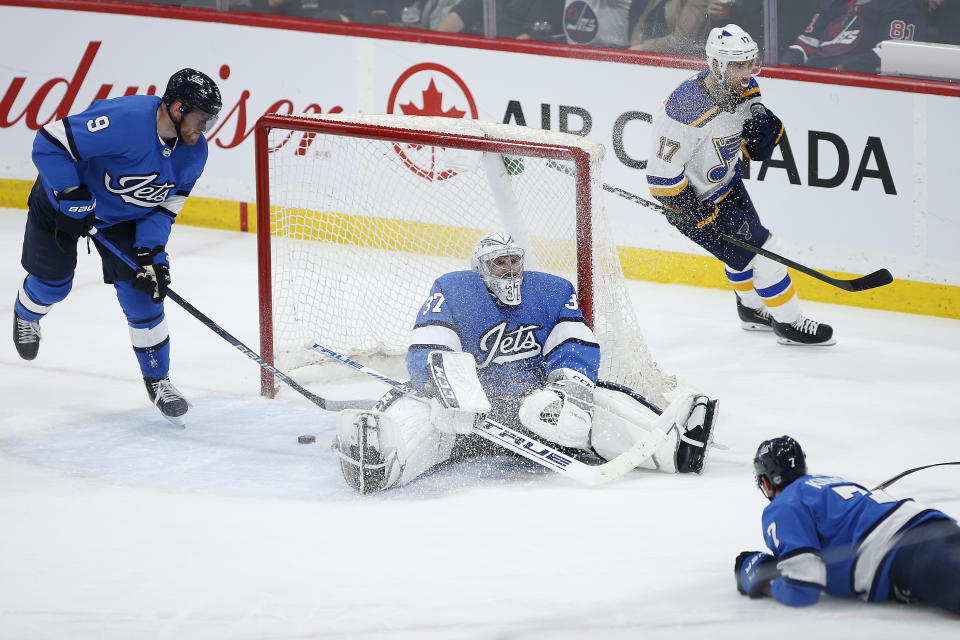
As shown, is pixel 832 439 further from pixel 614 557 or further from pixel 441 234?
pixel 441 234

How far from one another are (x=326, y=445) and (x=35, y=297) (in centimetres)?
111

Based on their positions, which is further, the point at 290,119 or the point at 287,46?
the point at 287,46

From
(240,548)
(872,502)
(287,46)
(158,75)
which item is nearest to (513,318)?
(240,548)

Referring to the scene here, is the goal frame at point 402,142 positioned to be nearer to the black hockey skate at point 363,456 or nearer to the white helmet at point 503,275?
the white helmet at point 503,275

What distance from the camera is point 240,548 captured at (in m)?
3.30

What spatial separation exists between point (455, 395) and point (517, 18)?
9.70ft

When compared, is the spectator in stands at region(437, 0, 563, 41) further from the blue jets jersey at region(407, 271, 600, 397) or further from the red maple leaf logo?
the blue jets jersey at region(407, 271, 600, 397)

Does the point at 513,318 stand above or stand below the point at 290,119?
below

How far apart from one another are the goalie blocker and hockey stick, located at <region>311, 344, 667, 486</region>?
0.11 ft

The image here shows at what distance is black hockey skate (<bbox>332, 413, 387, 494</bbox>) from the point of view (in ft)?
11.6

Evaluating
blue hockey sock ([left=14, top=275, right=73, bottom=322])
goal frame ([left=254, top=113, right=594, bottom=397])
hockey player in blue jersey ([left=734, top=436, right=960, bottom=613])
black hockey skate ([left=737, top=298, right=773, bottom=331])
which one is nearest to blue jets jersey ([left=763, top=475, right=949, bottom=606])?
hockey player in blue jersey ([left=734, top=436, right=960, bottom=613])

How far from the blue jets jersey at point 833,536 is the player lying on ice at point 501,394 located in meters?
0.94

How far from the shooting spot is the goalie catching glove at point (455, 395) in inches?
141

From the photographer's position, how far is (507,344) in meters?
3.88
